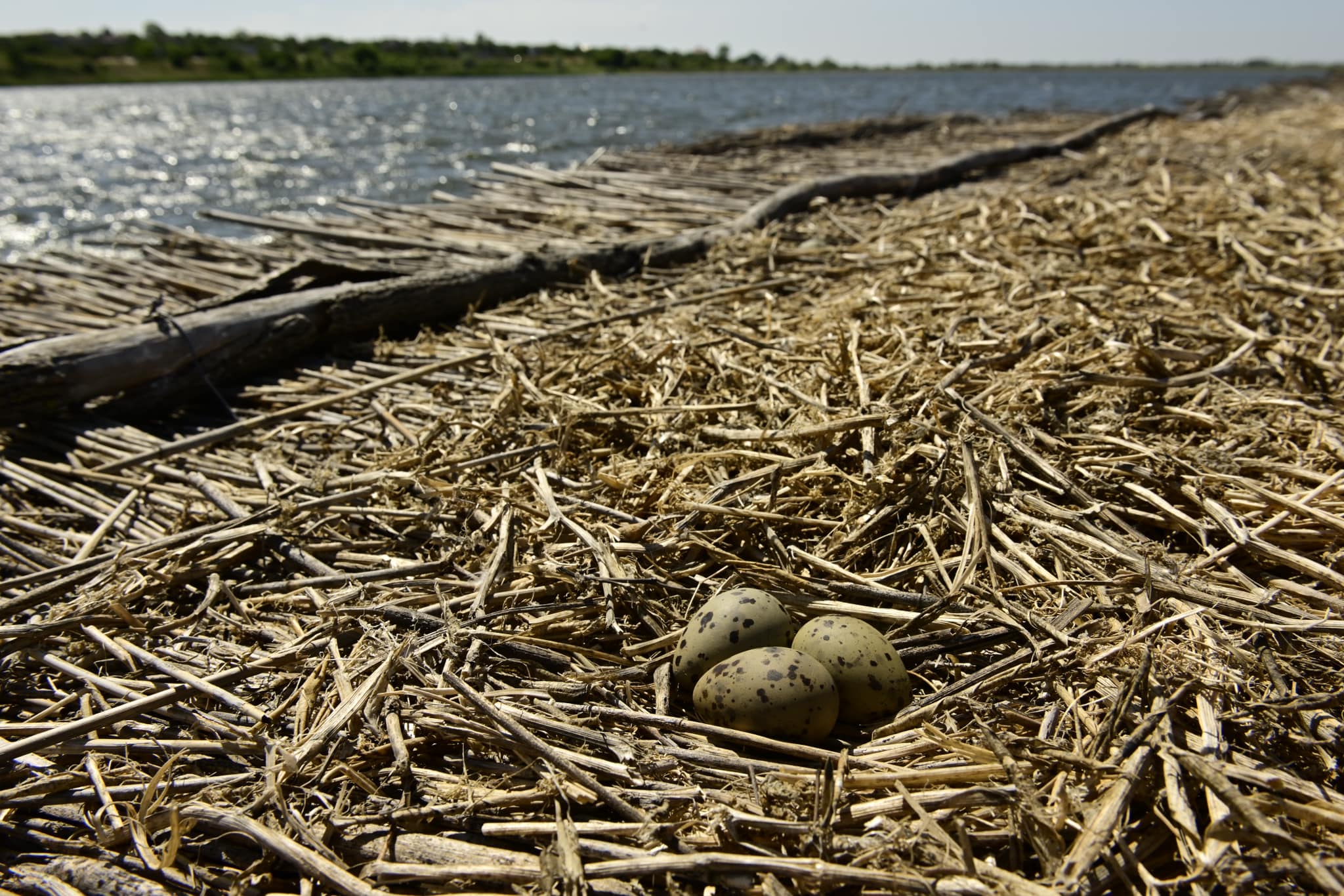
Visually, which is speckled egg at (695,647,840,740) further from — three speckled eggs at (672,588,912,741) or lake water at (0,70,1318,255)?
lake water at (0,70,1318,255)

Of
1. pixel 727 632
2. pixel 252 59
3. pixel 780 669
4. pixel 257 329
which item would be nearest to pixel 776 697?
pixel 780 669

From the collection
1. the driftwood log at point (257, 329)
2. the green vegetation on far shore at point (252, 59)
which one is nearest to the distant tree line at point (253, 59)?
the green vegetation on far shore at point (252, 59)

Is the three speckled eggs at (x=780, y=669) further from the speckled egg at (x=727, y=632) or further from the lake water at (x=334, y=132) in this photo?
the lake water at (x=334, y=132)

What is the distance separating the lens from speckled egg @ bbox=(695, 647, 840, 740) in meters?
1.99

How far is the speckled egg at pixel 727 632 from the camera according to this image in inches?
85.5

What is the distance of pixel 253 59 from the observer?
57781 millimetres

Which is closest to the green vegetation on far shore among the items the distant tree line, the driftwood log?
the distant tree line

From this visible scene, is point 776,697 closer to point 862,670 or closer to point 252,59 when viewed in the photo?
point 862,670

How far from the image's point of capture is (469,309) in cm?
491

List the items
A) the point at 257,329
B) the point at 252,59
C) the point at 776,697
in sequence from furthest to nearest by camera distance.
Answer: the point at 252,59, the point at 257,329, the point at 776,697

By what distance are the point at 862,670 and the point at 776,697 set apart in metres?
0.26

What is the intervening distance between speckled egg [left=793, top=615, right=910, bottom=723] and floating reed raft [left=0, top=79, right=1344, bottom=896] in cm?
6

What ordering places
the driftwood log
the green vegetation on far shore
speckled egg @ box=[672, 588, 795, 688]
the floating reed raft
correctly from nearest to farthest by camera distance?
1. the floating reed raft
2. speckled egg @ box=[672, 588, 795, 688]
3. the driftwood log
4. the green vegetation on far shore

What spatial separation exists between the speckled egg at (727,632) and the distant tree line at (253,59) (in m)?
61.9
